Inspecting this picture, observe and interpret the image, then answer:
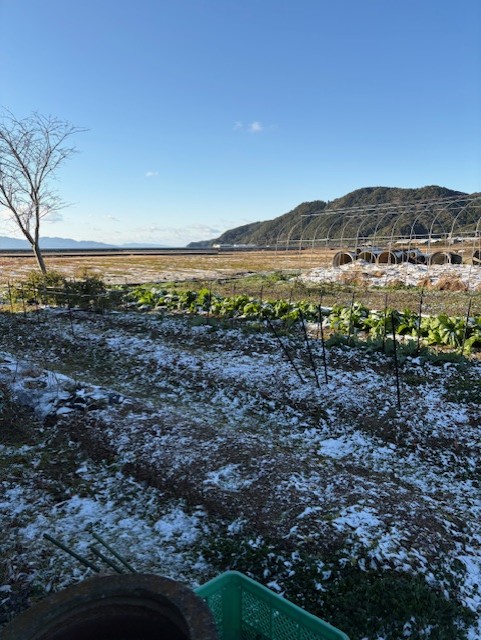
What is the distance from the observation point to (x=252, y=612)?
108 inches

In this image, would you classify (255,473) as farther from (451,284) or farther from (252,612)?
(451,284)

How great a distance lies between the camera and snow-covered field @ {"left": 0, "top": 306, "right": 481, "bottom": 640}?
12.0 feet

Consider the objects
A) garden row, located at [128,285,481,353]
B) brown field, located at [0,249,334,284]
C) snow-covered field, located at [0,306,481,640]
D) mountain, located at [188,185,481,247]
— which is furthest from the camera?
mountain, located at [188,185,481,247]

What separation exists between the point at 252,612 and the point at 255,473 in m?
2.18

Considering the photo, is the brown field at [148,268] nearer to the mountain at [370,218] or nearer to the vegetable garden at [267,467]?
the mountain at [370,218]

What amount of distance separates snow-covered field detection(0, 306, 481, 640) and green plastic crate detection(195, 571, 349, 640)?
0.78 m

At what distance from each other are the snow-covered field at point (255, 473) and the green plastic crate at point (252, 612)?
784 mm

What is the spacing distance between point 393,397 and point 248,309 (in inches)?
240

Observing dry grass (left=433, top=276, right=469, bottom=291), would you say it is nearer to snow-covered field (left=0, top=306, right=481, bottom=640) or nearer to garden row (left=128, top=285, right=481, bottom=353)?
garden row (left=128, top=285, right=481, bottom=353)

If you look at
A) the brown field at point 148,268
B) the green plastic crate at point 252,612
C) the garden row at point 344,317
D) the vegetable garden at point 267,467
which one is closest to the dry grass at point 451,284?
the garden row at point 344,317

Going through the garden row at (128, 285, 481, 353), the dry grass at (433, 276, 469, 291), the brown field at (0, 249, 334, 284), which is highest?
the brown field at (0, 249, 334, 284)

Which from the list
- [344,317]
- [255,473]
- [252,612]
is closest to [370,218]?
[344,317]

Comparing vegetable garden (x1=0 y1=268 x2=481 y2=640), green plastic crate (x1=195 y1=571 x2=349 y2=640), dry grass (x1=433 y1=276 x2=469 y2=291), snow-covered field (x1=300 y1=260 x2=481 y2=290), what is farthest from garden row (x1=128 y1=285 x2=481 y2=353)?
snow-covered field (x1=300 y1=260 x2=481 y2=290)

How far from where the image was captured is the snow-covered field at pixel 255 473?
3662 mm
